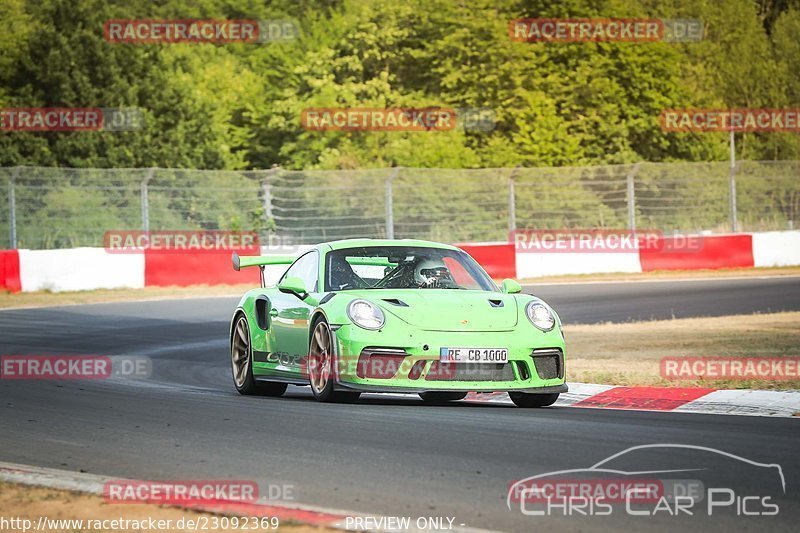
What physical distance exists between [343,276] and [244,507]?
485cm

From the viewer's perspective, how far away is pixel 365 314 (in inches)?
381

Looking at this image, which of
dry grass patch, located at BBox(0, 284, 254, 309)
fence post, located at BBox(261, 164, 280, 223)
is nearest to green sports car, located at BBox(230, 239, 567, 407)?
dry grass patch, located at BBox(0, 284, 254, 309)

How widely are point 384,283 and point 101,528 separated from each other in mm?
5285

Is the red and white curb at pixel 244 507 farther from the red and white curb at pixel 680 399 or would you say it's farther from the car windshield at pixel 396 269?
the red and white curb at pixel 680 399

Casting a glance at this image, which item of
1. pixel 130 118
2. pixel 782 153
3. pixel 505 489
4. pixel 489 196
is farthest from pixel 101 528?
pixel 782 153

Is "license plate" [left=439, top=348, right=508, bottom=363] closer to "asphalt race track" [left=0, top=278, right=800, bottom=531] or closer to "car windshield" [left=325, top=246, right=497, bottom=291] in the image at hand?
"asphalt race track" [left=0, top=278, right=800, bottom=531]

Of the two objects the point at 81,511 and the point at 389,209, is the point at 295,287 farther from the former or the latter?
the point at 389,209

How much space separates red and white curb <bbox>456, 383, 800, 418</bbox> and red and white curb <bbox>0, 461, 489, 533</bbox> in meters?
4.25

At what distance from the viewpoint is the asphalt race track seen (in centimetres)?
611

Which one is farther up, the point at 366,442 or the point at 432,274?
the point at 432,274

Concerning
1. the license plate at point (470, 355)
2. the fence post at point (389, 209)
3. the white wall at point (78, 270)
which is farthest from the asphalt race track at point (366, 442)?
the fence post at point (389, 209)

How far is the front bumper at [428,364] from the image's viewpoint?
9.44 m

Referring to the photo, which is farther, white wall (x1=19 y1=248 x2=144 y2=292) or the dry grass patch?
white wall (x1=19 y1=248 x2=144 y2=292)

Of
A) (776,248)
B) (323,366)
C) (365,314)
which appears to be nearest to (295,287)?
(323,366)
